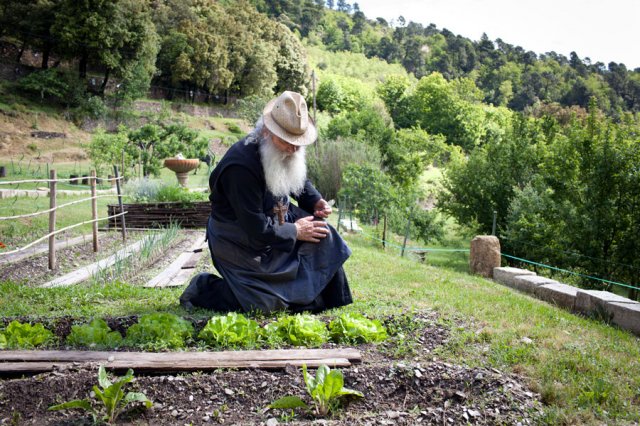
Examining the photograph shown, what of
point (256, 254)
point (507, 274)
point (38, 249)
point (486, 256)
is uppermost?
point (256, 254)

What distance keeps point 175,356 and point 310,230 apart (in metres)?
1.58

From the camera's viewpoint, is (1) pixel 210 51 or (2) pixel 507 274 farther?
(1) pixel 210 51

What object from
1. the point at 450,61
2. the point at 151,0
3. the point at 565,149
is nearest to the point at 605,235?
the point at 565,149

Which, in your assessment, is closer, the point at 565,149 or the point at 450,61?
the point at 565,149

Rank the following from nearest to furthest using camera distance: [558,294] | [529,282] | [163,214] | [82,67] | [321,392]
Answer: [321,392] → [558,294] → [529,282] → [163,214] → [82,67]

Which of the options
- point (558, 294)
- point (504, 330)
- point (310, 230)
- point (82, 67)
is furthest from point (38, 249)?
point (82, 67)

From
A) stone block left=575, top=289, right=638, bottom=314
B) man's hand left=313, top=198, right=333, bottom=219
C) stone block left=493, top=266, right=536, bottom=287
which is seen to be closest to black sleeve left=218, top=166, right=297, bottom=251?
man's hand left=313, top=198, right=333, bottom=219

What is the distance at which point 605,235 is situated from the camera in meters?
9.90

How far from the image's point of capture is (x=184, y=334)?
11.8ft

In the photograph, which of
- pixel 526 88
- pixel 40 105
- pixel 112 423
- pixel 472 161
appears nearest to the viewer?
pixel 112 423

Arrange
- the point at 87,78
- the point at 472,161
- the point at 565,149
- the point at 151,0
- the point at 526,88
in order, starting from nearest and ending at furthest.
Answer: the point at 565,149 < the point at 472,161 < the point at 87,78 < the point at 151,0 < the point at 526,88

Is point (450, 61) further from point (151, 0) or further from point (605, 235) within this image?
point (605, 235)

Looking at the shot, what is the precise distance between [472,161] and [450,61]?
95802 mm

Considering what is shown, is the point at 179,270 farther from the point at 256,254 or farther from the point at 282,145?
the point at 282,145
